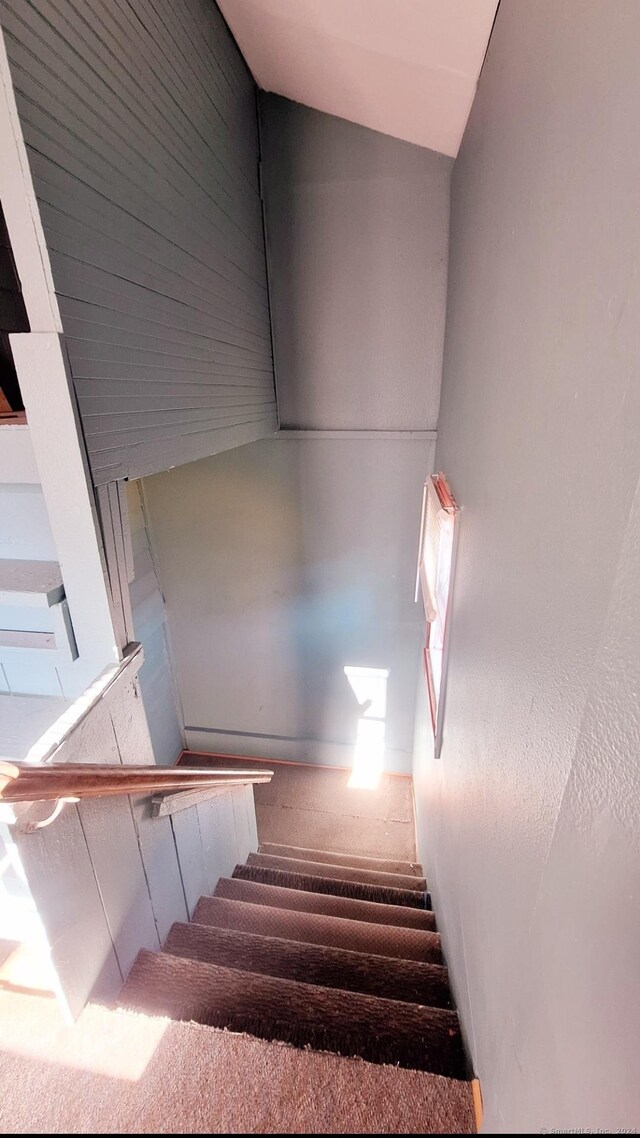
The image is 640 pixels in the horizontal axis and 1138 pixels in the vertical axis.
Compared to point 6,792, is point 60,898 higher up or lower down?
lower down

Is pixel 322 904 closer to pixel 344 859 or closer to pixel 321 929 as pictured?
pixel 321 929

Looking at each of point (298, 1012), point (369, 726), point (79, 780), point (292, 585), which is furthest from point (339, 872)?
point (79, 780)

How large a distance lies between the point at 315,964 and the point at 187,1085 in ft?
2.14

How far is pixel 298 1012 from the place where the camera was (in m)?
1.34

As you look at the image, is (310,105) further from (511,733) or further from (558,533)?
(511,733)

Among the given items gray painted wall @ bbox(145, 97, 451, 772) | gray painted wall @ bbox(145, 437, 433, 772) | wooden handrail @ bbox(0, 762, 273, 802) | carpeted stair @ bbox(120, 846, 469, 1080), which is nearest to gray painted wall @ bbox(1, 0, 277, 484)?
gray painted wall @ bbox(145, 97, 451, 772)

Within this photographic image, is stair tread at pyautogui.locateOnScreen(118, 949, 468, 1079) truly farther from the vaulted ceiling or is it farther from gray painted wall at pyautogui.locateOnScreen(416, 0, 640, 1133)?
the vaulted ceiling

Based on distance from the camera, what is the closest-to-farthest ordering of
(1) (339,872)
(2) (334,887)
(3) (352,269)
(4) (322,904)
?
(4) (322,904) → (2) (334,887) → (3) (352,269) → (1) (339,872)

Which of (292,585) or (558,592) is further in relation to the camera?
(292,585)

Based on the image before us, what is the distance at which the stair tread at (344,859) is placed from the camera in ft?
9.71

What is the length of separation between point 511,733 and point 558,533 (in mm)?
441

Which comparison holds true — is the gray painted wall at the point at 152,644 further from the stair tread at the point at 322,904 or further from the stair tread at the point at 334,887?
the stair tread at the point at 322,904

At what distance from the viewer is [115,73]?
1.18 m

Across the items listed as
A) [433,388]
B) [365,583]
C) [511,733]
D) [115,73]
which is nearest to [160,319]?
[115,73]
